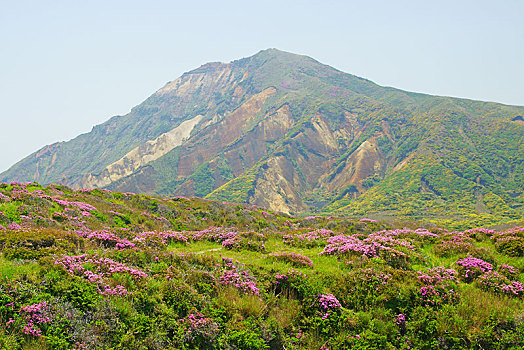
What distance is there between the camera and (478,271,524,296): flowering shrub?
8836 millimetres

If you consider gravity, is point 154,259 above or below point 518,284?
above

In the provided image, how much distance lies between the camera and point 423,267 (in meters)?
10.7

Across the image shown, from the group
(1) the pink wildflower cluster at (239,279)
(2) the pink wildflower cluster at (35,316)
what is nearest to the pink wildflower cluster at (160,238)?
(1) the pink wildflower cluster at (239,279)

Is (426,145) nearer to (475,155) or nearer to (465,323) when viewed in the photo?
(475,155)

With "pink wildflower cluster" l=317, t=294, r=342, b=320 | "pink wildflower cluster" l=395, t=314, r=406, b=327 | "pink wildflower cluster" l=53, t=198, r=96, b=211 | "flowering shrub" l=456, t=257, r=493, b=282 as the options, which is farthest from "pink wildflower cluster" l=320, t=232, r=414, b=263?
"pink wildflower cluster" l=53, t=198, r=96, b=211

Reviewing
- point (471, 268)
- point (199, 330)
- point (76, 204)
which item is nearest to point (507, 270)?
point (471, 268)

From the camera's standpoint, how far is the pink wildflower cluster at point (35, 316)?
6.00 meters

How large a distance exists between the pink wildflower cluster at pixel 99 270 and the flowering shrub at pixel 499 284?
9.75 meters

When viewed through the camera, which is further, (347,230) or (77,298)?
(347,230)

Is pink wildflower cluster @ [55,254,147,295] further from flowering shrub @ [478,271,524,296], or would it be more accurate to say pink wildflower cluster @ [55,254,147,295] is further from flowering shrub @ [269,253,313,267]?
flowering shrub @ [478,271,524,296]

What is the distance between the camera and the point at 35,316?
6266 millimetres

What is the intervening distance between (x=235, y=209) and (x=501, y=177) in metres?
149

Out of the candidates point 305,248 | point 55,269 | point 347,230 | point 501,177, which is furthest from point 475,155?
point 55,269

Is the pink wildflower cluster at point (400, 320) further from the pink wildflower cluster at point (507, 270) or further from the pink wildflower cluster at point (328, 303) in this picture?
the pink wildflower cluster at point (507, 270)
